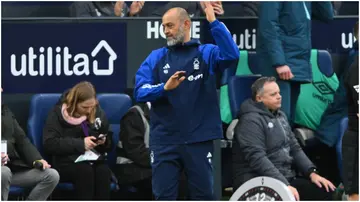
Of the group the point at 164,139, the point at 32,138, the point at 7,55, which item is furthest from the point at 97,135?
the point at 164,139

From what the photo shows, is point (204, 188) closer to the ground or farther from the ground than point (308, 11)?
closer to the ground

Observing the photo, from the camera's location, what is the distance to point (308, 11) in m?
10.1

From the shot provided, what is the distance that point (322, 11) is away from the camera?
1041 cm

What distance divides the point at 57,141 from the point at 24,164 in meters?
0.34

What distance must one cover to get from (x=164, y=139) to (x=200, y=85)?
44 centimetres

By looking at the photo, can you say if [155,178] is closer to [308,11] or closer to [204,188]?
[204,188]

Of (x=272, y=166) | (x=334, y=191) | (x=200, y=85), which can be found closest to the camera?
(x=200, y=85)

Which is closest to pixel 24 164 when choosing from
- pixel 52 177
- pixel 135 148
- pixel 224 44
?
pixel 52 177

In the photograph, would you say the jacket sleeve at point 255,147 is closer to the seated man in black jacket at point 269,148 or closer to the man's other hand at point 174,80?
the seated man in black jacket at point 269,148

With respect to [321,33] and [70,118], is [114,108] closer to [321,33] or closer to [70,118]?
[70,118]

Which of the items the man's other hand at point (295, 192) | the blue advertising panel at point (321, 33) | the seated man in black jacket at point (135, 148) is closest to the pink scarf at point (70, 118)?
the seated man in black jacket at point (135, 148)

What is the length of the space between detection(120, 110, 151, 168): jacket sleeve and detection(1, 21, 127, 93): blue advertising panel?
666 mm

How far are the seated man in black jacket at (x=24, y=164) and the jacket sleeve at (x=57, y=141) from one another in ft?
0.61

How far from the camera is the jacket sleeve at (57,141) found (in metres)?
9.53
